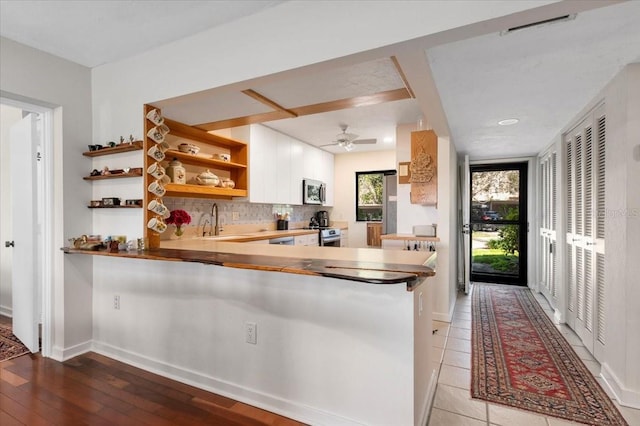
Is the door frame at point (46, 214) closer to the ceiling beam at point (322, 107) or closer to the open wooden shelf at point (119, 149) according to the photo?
the open wooden shelf at point (119, 149)

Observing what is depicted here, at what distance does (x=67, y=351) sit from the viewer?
262 cm

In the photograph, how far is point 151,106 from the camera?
258 cm

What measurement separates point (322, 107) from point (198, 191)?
1.56 m

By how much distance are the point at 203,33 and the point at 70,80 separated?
4.41ft

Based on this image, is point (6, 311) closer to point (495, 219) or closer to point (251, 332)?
point (251, 332)

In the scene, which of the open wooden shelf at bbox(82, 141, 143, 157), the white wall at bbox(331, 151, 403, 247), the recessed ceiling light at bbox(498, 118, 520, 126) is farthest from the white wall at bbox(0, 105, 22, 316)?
the recessed ceiling light at bbox(498, 118, 520, 126)

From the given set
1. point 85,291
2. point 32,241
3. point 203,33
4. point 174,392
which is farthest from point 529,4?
point 32,241

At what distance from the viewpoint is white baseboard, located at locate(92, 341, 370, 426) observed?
182 cm

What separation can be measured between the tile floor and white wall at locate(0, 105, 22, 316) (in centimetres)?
460

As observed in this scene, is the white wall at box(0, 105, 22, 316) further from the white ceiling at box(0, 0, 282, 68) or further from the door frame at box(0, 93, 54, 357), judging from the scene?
the white ceiling at box(0, 0, 282, 68)

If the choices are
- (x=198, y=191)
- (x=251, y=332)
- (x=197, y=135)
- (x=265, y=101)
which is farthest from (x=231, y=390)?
(x=197, y=135)

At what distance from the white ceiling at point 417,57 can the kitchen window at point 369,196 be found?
10.4 feet

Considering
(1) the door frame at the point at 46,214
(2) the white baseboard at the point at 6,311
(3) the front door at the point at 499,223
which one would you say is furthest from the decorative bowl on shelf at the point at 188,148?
(3) the front door at the point at 499,223

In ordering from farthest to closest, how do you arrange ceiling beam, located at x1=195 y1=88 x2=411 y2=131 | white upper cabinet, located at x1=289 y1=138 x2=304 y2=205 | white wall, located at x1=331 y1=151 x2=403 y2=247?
white wall, located at x1=331 y1=151 x2=403 y2=247
white upper cabinet, located at x1=289 y1=138 x2=304 y2=205
ceiling beam, located at x1=195 y1=88 x2=411 y2=131
